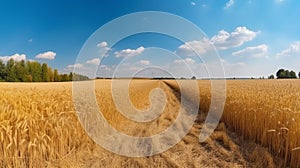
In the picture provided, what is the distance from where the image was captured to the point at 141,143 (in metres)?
5.59

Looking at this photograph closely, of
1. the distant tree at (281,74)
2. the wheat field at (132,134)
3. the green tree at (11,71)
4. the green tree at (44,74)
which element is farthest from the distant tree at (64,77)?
the distant tree at (281,74)

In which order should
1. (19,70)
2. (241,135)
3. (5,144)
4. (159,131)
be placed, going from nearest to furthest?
(5,144) < (241,135) < (159,131) < (19,70)

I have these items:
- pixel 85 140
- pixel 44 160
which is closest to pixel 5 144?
pixel 44 160

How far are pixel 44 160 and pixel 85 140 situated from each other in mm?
1265

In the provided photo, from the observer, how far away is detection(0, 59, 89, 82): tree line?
66.3m

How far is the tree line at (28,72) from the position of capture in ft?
218

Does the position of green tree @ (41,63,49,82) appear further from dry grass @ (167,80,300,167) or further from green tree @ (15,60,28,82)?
dry grass @ (167,80,300,167)

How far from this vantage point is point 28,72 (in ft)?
231

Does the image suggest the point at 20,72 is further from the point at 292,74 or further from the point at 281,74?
the point at 292,74

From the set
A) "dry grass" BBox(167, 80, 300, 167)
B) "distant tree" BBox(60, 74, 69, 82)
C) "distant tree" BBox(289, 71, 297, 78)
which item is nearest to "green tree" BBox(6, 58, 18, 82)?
"distant tree" BBox(60, 74, 69, 82)

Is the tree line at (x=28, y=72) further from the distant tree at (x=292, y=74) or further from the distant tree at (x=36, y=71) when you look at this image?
the distant tree at (x=292, y=74)

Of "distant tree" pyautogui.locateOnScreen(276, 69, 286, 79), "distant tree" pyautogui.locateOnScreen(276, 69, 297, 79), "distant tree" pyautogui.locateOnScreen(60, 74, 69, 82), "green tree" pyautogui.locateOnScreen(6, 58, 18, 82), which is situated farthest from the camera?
"distant tree" pyautogui.locateOnScreen(276, 69, 286, 79)

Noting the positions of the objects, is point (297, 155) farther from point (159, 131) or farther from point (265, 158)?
point (159, 131)

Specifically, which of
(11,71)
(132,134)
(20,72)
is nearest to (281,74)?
(20,72)
